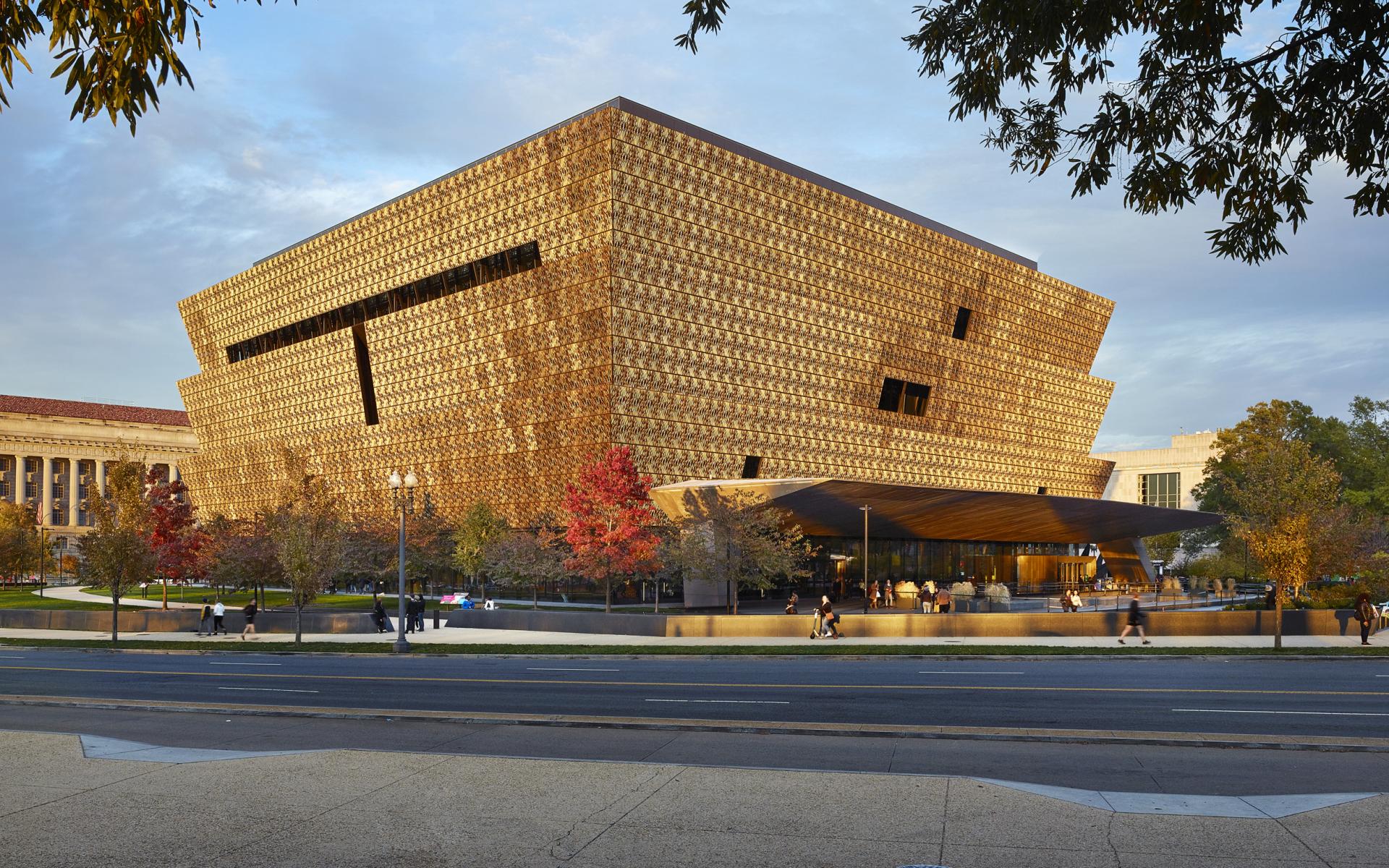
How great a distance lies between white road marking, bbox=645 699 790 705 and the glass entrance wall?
40987 millimetres

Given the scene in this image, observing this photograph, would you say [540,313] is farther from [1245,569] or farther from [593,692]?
[1245,569]

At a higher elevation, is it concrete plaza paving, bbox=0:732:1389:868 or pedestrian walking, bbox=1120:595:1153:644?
concrete plaza paving, bbox=0:732:1389:868

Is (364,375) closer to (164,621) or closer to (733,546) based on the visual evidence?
(164,621)

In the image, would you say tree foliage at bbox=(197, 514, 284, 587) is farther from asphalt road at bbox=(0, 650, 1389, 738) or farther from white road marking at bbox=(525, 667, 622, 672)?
white road marking at bbox=(525, 667, 622, 672)

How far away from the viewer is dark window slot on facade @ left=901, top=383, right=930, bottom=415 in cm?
7381

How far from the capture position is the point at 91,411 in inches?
5758

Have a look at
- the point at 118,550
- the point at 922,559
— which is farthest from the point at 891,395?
the point at 118,550

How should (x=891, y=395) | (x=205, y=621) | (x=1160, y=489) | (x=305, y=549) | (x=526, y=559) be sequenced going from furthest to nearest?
(x=1160, y=489) → (x=891, y=395) → (x=526, y=559) → (x=205, y=621) → (x=305, y=549)

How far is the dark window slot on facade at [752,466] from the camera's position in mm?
62219

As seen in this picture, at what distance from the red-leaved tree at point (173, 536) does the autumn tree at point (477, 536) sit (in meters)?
15.7

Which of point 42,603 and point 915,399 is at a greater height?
point 915,399

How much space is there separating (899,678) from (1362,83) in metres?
15.7

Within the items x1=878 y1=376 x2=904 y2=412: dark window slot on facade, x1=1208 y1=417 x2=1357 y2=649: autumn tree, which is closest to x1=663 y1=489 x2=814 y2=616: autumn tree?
x1=1208 y1=417 x2=1357 y2=649: autumn tree

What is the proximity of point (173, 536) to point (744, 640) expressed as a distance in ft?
141
